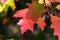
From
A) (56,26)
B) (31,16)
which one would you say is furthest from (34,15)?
(56,26)

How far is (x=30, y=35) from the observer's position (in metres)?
1.02

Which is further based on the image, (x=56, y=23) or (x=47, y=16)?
(x=47, y=16)

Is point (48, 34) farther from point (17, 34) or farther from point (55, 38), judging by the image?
point (17, 34)

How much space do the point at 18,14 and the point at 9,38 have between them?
0.24m

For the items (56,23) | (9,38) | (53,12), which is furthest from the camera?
(9,38)

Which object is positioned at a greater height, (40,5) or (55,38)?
(40,5)

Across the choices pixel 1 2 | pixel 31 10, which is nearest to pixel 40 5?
pixel 31 10

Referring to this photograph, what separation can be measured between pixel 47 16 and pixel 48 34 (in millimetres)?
114

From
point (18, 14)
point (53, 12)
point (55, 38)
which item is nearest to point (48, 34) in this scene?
point (55, 38)

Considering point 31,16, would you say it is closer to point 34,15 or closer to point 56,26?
point 34,15

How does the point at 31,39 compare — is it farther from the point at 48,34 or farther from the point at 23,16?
the point at 23,16

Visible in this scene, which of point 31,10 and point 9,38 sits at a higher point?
point 31,10

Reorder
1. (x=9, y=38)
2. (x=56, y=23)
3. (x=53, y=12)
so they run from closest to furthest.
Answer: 1. (x=56, y=23)
2. (x=53, y=12)
3. (x=9, y=38)

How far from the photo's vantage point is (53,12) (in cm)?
93
